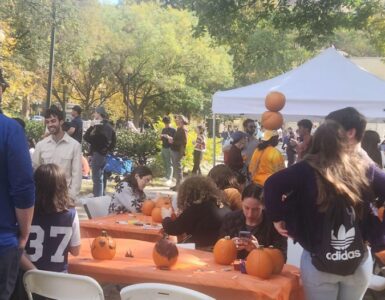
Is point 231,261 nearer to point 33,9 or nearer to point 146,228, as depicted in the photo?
point 146,228

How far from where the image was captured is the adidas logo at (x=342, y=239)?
8.98 feet

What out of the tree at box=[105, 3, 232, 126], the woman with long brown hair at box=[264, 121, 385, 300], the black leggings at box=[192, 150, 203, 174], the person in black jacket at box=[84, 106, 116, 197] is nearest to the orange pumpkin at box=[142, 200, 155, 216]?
the woman with long brown hair at box=[264, 121, 385, 300]

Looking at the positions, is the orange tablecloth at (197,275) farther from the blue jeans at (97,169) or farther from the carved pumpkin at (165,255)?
the blue jeans at (97,169)

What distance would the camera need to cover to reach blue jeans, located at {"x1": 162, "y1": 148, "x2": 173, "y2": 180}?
13391 mm

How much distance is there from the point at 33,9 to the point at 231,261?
14339mm

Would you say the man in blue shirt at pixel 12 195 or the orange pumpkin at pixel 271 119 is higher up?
the orange pumpkin at pixel 271 119

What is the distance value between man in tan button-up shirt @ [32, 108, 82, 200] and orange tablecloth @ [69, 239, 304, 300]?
6.77 ft

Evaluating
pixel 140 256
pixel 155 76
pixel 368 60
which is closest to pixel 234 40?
pixel 140 256

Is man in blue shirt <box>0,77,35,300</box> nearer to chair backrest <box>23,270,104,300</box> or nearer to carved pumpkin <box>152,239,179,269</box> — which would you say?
chair backrest <box>23,270,104,300</box>

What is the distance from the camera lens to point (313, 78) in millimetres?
7992

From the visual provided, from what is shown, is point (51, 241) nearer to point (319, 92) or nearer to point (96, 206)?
point (96, 206)

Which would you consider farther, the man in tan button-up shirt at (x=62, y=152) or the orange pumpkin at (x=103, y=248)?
the man in tan button-up shirt at (x=62, y=152)

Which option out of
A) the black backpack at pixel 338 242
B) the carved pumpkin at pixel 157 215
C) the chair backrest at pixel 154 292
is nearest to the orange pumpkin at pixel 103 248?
the chair backrest at pixel 154 292

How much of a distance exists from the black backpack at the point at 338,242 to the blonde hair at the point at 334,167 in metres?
0.05
